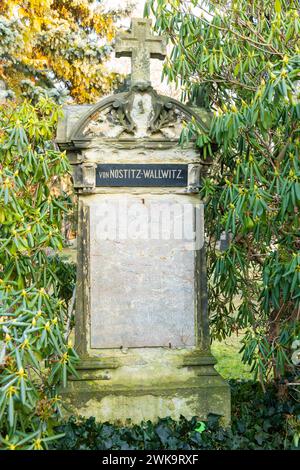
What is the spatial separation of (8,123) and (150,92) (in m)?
1.16

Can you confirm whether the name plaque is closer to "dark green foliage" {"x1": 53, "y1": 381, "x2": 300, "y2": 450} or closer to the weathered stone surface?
the weathered stone surface

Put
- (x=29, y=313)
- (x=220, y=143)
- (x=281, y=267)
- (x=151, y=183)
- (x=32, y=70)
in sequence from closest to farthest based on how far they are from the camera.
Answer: (x=29, y=313)
(x=281, y=267)
(x=220, y=143)
(x=151, y=183)
(x=32, y=70)

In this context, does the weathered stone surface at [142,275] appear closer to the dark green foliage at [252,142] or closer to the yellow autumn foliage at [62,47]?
the dark green foliage at [252,142]

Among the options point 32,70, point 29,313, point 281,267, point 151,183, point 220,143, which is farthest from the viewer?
point 32,70

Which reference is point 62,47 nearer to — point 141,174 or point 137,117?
point 137,117

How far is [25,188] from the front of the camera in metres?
4.11

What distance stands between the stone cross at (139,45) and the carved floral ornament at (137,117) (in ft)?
0.77

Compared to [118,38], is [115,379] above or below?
below

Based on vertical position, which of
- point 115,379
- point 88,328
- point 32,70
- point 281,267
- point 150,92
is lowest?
point 115,379

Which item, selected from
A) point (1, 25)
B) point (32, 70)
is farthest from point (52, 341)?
point (32, 70)

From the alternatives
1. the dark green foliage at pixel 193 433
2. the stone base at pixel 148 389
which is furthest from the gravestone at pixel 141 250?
the dark green foliage at pixel 193 433

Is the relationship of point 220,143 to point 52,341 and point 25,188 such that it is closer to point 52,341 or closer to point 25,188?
point 25,188

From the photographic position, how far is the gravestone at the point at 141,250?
421 cm

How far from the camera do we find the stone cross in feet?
14.4
